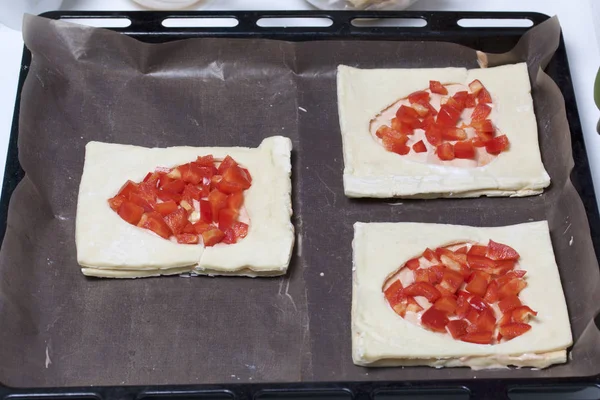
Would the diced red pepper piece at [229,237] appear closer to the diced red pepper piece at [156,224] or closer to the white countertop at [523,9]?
the diced red pepper piece at [156,224]

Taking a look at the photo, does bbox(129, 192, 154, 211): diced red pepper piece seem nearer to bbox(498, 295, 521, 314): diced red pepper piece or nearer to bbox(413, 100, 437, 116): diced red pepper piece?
bbox(413, 100, 437, 116): diced red pepper piece

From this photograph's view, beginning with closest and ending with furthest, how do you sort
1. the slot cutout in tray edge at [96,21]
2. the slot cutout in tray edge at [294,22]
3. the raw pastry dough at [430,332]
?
the raw pastry dough at [430,332] < the slot cutout in tray edge at [96,21] < the slot cutout in tray edge at [294,22]

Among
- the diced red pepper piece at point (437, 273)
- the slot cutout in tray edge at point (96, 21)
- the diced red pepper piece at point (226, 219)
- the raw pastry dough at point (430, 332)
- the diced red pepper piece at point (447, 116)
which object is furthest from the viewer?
the slot cutout in tray edge at point (96, 21)

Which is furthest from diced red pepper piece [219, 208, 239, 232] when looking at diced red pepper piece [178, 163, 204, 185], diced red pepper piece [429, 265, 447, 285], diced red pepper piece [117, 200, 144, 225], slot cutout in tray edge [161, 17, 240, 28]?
slot cutout in tray edge [161, 17, 240, 28]

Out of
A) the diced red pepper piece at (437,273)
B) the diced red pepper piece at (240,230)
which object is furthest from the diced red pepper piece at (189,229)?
the diced red pepper piece at (437,273)

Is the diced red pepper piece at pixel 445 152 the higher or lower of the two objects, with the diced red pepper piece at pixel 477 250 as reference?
higher

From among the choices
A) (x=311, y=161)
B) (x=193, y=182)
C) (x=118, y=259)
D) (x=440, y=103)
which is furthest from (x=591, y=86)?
(x=118, y=259)

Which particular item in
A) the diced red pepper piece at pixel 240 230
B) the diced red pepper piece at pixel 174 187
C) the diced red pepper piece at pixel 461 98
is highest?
the diced red pepper piece at pixel 461 98

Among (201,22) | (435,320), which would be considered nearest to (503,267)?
(435,320)
